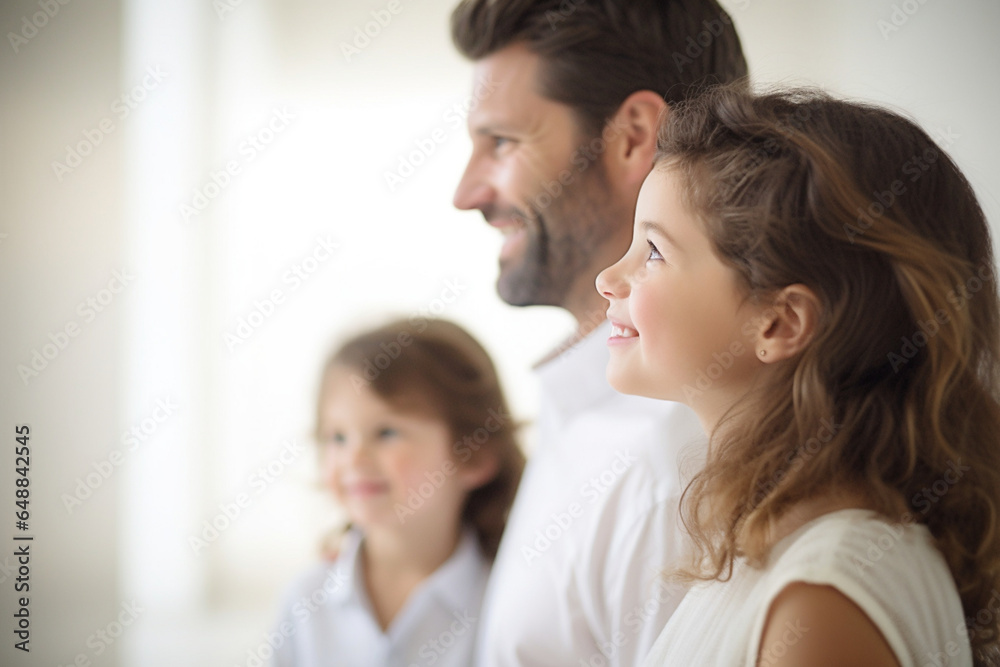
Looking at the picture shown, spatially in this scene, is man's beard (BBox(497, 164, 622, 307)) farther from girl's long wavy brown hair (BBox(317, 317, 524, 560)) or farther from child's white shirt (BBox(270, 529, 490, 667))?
child's white shirt (BBox(270, 529, 490, 667))

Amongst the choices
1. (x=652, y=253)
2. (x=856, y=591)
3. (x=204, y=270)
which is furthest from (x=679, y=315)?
(x=204, y=270)

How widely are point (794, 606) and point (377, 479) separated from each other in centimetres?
65

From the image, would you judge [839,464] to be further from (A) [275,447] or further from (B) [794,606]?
(A) [275,447]

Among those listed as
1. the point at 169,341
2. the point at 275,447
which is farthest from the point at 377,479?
the point at 169,341

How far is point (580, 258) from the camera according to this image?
85 centimetres

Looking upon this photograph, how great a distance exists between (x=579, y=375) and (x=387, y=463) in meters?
0.31

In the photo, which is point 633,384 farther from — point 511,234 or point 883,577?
point 511,234

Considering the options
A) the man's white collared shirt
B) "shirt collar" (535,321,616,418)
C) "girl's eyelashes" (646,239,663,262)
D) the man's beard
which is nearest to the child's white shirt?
the man's white collared shirt

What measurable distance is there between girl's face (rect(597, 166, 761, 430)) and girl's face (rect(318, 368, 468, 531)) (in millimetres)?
490

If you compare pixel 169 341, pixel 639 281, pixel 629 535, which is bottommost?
pixel 629 535

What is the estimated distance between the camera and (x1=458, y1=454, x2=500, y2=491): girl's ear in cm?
104

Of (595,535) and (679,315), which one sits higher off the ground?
(679,315)

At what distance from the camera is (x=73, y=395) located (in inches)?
43.1

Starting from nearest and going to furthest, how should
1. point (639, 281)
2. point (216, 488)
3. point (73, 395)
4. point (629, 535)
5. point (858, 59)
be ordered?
1. point (639, 281)
2. point (629, 535)
3. point (858, 59)
4. point (73, 395)
5. point (216, 488)
